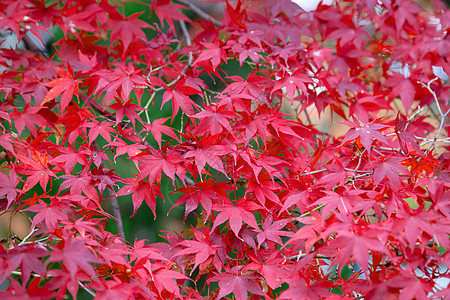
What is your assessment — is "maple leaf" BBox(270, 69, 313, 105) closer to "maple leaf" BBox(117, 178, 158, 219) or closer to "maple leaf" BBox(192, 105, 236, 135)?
"maple leaf" BBox(192, 105, 236, 135)

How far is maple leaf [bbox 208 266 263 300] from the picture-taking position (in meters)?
0.96

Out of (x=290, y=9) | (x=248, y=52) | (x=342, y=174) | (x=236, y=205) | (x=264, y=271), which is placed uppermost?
(x=290, y=9)

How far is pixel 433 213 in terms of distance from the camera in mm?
854

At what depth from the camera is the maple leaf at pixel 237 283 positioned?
3.16 ft

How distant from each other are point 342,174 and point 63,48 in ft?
3.89

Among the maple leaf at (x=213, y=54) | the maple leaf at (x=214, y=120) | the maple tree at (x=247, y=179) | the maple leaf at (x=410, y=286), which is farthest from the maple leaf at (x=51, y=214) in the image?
the maple leaf at (x=410, y=286)

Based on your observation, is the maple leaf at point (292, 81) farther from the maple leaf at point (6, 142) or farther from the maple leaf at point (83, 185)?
the maple leaf at point (6, 142)

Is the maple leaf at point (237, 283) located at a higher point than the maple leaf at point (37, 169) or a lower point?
lower

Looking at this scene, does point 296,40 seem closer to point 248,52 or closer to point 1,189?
point 248,52

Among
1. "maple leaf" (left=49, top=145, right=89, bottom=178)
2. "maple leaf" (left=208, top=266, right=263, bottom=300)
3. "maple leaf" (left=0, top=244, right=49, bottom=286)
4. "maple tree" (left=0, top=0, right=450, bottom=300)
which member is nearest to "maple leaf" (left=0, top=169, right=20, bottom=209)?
"maple tree" (left=0, top=0, right=450, bottom=300)

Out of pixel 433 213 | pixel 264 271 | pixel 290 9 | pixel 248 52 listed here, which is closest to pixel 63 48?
pixel 248 52

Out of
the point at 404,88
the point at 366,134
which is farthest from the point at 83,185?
the point at 404,88

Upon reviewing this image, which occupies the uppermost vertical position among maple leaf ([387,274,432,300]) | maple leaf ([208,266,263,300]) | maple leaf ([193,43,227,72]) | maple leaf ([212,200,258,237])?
maple leaf ([193,43,227,72])

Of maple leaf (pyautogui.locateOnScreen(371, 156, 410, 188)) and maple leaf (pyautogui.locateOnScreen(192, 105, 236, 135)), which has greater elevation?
maple leaf (pyautogui.locateOnScreen(192, 105, 236, 135))
